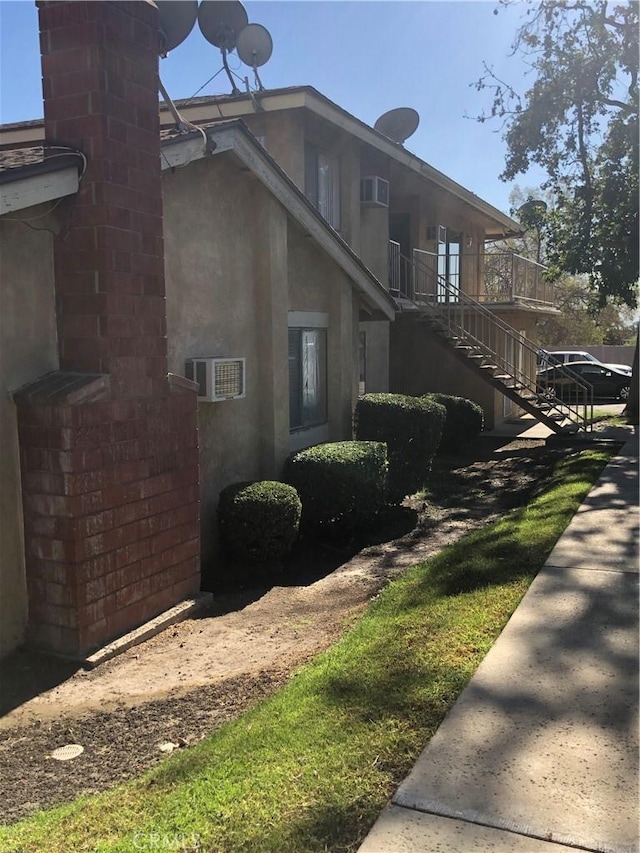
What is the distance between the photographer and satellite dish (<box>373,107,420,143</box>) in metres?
18.1

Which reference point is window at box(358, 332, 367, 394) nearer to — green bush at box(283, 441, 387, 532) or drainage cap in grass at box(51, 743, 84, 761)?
green bush at box(283, 441, 387, 532)

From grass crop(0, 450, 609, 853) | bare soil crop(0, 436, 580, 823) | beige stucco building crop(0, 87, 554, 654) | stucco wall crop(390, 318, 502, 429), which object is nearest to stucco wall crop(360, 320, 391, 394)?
beige stucco building crop(0, 87, 554, 654)

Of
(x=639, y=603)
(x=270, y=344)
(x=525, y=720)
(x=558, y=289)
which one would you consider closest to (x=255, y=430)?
(x=270, y=344)

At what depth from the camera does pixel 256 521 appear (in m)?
7.62

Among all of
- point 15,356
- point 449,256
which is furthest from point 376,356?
point 15,356

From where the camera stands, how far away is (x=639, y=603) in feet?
16.3

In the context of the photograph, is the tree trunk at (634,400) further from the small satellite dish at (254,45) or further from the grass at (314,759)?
the grass at (314,759)

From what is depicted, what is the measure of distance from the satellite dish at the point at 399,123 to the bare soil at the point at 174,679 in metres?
12.9

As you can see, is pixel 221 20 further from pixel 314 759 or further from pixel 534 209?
pixel 314 759

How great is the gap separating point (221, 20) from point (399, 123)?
6.85 metres

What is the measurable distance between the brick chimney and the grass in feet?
5.74

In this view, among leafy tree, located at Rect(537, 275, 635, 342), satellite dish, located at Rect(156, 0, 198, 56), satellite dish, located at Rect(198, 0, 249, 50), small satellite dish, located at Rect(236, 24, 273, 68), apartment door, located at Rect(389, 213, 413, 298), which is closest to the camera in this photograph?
satellite dish, located at Rect(156, 0, 198, 56)

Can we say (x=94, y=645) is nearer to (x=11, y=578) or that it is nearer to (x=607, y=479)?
(x=11, y=578)

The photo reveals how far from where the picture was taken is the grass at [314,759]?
2.78m
